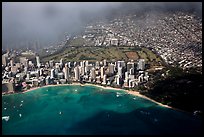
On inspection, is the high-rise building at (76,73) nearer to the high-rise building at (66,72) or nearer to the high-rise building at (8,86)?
the high-rise building at (66,72)

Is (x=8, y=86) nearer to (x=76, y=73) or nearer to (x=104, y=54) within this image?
(x=76, y=73)

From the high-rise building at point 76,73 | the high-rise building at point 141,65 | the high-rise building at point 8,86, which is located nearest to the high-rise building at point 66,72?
the high-rise building at point 76,73

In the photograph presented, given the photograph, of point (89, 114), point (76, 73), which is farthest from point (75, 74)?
point (89, 114)

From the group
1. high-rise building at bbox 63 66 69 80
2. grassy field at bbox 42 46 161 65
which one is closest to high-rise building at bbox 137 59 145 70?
grassy field at bbox 42 46 161 65

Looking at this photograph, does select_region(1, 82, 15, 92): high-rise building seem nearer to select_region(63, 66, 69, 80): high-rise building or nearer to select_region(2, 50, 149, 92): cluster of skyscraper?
select_region(2, 50, 149, 92): cluster of skyscraper

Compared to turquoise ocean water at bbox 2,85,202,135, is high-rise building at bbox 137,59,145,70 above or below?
above

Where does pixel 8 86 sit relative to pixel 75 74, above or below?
below
